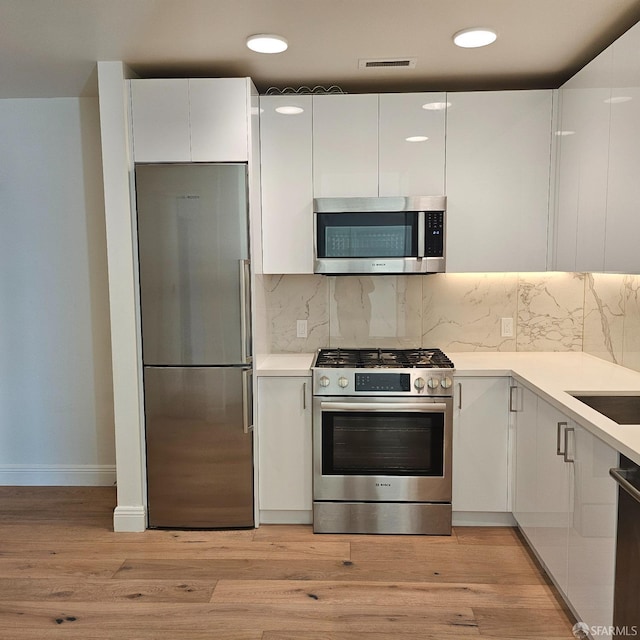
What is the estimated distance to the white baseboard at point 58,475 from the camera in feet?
12.2

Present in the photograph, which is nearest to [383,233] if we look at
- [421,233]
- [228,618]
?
[421,233]

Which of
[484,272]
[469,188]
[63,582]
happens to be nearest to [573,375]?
[484,272]

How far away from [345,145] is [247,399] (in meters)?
1.54

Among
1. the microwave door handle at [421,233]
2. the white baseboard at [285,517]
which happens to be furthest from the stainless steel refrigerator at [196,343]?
the microwave door handle at [421,233]

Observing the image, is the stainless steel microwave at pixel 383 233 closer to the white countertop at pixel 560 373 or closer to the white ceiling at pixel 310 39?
the white countertop at pixel 560 373

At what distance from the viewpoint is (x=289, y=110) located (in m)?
3.19

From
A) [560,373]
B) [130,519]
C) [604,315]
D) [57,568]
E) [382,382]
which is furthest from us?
[604,315]

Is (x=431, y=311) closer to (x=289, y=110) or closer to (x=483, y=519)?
(x=483, y=519)

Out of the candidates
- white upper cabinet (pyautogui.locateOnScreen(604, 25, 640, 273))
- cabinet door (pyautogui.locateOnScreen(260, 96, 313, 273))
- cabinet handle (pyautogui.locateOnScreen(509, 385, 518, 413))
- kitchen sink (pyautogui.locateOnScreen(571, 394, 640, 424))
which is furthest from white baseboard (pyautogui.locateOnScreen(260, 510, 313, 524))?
white upper cabinet (pyautogui.locateOnScreen(604, 25, 640, 273))

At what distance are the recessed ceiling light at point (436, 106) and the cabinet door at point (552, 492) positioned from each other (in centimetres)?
170

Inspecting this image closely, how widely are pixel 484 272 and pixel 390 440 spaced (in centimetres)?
114

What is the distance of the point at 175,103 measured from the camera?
2922 mm

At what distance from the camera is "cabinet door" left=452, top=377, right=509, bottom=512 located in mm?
3027

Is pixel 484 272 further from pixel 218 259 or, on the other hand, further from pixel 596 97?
pixel 218 259
